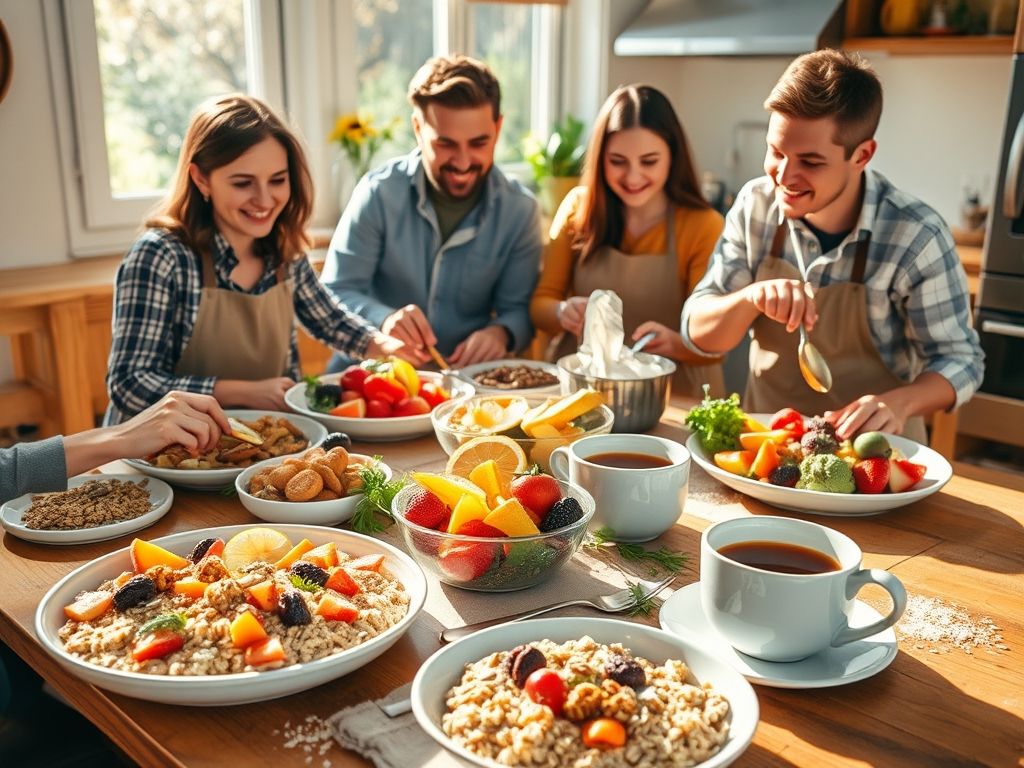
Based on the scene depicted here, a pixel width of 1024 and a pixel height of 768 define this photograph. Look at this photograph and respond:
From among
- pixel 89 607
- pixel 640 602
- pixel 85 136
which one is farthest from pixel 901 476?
pixel 85 136

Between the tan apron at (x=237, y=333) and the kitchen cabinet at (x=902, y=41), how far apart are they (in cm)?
236

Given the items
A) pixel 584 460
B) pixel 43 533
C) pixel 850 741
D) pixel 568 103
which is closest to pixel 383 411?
pixel 584 460

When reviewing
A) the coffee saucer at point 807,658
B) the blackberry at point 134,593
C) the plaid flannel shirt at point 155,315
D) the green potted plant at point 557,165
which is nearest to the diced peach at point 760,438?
the coffee saucer at point 807,658

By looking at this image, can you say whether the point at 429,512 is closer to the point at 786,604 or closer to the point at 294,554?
the point at 294,554

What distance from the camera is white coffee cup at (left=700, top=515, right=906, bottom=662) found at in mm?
947

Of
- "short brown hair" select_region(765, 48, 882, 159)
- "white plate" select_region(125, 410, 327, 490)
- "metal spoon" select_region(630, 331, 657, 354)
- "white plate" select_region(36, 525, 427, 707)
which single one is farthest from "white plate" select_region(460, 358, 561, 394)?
"white plate" select_region(36, 525, 427, 707)

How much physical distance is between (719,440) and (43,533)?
0.95 meters

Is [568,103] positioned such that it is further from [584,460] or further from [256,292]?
[584,460]

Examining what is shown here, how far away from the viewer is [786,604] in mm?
951

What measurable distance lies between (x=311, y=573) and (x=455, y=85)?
1.57 meters

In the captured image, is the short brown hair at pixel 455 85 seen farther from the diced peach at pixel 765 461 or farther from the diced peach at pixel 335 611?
the diced peach at pixel 335 611

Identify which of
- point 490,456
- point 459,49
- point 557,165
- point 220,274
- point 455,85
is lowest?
point 490,456

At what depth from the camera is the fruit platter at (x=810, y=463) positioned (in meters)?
1.38

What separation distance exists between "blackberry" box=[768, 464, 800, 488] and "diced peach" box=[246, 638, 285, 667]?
75 centimetres
